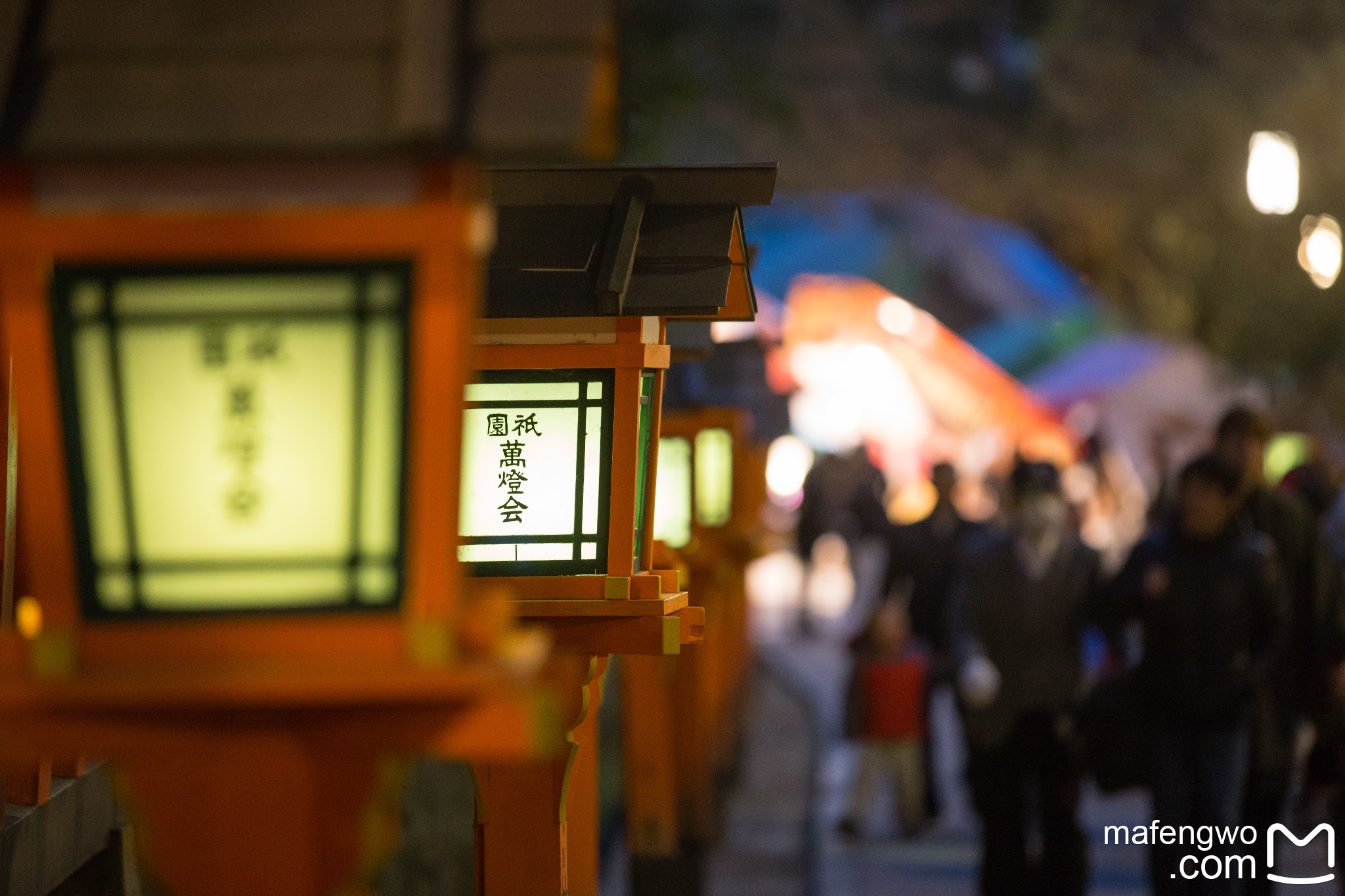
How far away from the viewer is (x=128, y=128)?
2797 millimetres

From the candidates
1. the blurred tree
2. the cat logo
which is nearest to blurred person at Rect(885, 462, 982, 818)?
the cat logo

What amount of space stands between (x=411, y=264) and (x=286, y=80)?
0.35 metres

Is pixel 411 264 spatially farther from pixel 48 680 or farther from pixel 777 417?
pixel 777 417

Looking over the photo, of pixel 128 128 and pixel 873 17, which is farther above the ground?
pixel 873 17

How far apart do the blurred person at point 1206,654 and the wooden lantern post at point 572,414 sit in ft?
8.12

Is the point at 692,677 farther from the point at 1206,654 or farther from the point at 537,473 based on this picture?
the point at 537,473

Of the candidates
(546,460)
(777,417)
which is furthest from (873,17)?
(546,460)

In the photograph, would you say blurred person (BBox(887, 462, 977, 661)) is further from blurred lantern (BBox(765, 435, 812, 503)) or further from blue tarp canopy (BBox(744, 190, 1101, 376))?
blue tarp canopy (BBox(744, 190, 1101, 376))

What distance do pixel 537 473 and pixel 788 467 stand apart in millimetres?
28833

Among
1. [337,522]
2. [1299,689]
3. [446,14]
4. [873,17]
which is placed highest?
[873,17]

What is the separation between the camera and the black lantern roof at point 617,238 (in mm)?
4812

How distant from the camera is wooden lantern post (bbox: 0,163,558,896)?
288cm

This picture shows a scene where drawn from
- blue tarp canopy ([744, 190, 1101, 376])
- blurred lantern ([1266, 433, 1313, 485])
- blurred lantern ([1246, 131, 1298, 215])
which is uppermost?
blue tarp canopy ([744, 190, 1101, 376])

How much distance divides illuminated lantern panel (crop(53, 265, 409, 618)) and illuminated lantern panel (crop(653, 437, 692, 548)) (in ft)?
19.1
